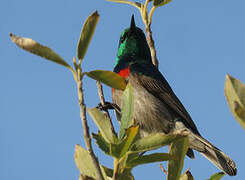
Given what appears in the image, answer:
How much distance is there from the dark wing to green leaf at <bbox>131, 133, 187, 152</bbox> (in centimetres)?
414

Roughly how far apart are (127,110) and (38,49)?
0.49 meters

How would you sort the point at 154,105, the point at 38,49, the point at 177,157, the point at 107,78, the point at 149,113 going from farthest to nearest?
1. the point at 154,105
2. the point at 149,113
3. the point at 177,157
4. the point at 107,78
5. the point at 38,49

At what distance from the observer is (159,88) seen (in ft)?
19.4

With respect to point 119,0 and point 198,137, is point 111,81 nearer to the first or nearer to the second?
point 119,0

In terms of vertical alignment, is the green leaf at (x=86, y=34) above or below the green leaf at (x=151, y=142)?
above

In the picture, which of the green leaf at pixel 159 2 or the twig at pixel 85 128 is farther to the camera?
the green leaf at pixel 159 2

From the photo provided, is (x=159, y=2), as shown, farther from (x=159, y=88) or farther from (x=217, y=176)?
(x=159, y=88)

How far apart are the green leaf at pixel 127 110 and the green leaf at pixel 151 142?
111 millimetres

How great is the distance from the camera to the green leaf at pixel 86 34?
150cm

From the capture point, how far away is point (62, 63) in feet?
4.93

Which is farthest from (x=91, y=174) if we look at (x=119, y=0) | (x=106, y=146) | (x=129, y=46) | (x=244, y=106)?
(x=129, y=46)

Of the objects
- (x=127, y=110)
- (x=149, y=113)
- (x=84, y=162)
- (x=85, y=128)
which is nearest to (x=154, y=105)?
(x=149, y=113)


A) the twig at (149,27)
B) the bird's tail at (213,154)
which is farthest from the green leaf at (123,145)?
the bird's tail at (213,154)

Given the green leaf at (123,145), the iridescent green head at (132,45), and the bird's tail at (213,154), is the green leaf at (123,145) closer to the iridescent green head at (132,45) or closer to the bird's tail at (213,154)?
the bird's tail at (213,154)
